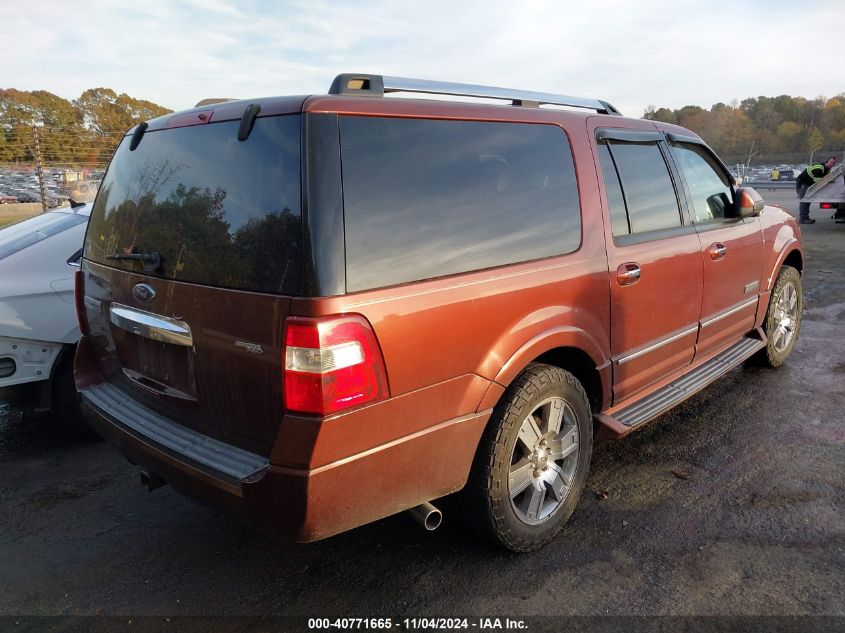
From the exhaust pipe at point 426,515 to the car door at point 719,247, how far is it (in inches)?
94.9

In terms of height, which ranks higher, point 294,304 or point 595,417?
point 294,304

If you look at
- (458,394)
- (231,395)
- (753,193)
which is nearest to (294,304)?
(231,395)

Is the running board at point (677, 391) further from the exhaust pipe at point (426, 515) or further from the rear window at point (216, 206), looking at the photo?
the rear window at point (216, 206)

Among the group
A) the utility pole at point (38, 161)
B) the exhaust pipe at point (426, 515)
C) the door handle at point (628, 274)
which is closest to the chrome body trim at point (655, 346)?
the door handle at point (628, 274)

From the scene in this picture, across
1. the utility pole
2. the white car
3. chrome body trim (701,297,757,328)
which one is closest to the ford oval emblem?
the white car

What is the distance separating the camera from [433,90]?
8.45ft

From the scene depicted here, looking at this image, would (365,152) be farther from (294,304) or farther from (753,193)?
(753,193)

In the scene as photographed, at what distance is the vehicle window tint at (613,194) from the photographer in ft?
10.3

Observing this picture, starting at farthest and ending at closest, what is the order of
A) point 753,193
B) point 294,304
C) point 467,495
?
point 753,193, point 467,495, point 294,304

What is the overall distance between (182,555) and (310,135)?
81.7 inches

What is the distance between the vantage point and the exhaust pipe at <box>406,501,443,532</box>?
237 centimetres

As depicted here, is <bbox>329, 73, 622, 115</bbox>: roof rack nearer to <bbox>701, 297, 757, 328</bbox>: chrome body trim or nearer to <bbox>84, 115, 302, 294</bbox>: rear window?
<bbox>84, 115, 302, 294</bbox>: rear window

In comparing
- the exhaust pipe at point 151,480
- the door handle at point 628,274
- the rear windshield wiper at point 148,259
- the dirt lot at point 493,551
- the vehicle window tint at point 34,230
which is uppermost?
the vehicle window tint at point 34,230

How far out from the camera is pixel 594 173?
3078mm
